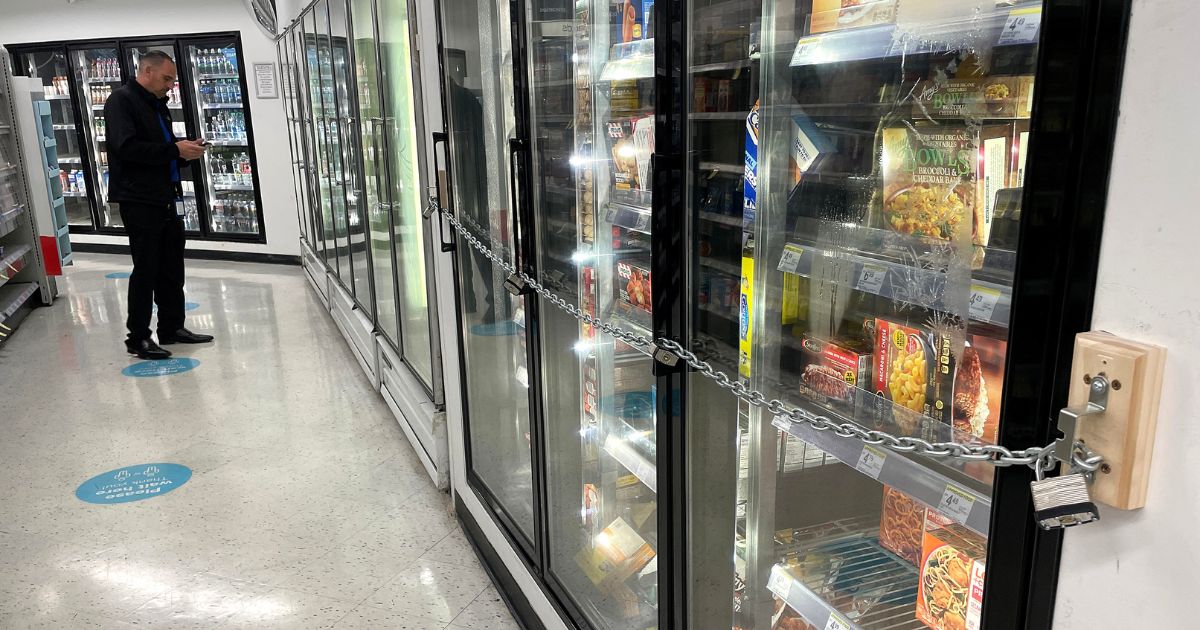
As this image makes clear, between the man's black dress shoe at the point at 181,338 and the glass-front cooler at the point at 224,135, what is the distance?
11.7 feet

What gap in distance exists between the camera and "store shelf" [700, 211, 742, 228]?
1.48m

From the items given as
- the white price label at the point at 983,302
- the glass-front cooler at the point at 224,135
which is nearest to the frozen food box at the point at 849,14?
the white price label at the point at 983,302

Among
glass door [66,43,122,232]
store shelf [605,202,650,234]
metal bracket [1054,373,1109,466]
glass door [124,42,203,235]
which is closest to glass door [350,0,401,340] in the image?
store shelf [605,202,650,234]

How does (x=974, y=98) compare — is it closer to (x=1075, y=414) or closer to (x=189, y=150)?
(x=1075, y=414)

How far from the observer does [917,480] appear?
41.3 inches

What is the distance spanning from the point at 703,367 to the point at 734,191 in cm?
34

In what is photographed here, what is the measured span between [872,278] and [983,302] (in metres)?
0.19

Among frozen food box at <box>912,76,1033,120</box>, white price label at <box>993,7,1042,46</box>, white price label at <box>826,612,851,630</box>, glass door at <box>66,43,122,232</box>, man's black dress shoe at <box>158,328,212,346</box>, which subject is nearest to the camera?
white price label at <box>993,7,1042,46</box>

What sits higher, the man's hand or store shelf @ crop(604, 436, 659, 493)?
the man's hand

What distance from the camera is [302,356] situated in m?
5.53

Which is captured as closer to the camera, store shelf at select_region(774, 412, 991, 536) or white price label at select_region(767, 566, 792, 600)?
store shelf at select_region(774, 412, 991, 536)

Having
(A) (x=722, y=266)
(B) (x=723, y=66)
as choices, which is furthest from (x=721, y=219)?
(B) (x=723, y=66)

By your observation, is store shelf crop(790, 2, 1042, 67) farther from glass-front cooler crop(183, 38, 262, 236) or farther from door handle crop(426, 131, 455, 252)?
glass-front cooler crop(183, 38, 262, 236)

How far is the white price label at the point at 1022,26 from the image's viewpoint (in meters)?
0.91
